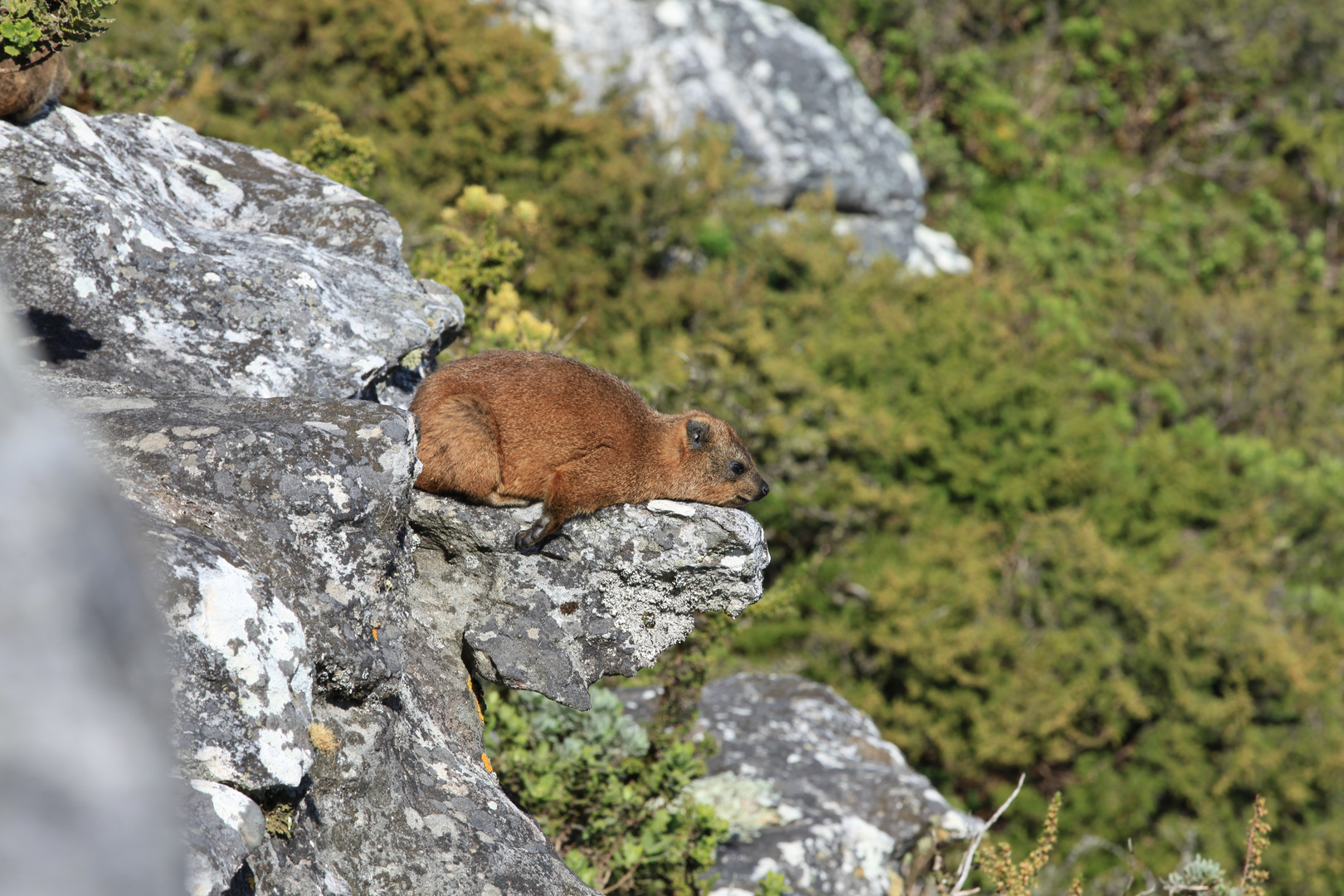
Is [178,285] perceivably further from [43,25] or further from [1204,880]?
[1204,880]

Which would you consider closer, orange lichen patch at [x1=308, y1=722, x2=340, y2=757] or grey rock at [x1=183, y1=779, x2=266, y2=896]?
grey rock at [x1=183, y1=779, x2=266, y2=896]

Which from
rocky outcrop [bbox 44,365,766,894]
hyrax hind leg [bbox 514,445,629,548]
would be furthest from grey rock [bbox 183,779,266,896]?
hyrax hind leg [bbox 514,445,629,548]

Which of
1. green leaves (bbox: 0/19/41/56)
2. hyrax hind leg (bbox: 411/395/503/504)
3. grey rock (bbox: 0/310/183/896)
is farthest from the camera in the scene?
hyrax hind leg (bbox: 411/395/503/504)

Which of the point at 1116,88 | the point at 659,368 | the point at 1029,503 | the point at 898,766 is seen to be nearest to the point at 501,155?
the point at 659,368

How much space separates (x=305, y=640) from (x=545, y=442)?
5.51 ft

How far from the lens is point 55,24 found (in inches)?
134

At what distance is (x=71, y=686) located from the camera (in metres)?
1.02

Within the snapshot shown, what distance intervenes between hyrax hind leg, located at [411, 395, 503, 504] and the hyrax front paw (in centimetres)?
20

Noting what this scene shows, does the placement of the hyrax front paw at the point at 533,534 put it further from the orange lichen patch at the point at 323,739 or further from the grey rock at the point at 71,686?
the grey rock at the point at 71,686

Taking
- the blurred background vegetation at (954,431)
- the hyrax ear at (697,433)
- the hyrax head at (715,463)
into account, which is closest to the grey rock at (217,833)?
the hyrax head at (715,463)

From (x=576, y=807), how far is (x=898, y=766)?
7.59 ft

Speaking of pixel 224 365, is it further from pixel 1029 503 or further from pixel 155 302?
pixel 1029 503

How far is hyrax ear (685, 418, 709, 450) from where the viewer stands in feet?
15.8

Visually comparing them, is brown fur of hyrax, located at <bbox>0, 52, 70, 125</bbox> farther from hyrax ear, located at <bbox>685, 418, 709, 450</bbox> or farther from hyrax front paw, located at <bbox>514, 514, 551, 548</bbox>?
hyrax ear, located at <bbox>685, 418, 709, 450</bbox>
